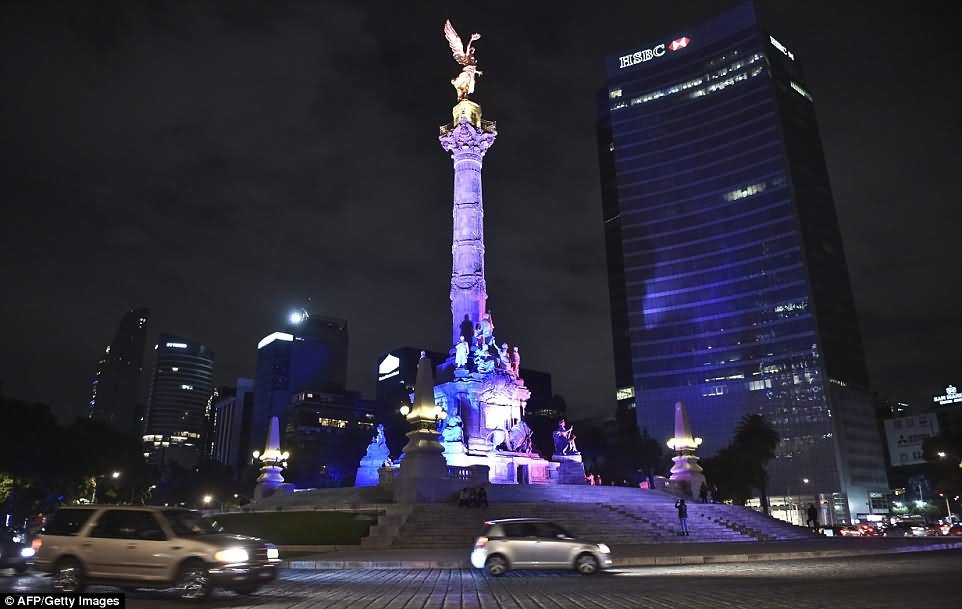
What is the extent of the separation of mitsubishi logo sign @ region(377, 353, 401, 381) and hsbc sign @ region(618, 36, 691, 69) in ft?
246

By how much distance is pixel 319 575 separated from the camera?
17.5 meters

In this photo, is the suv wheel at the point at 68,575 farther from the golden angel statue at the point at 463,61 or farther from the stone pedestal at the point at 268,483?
the golden angel statue at the point at 463,61

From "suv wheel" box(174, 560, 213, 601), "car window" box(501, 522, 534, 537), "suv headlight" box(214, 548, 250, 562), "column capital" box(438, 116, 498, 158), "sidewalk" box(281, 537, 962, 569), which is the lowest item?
"sidewalk" box(281, 537, 962, 569)

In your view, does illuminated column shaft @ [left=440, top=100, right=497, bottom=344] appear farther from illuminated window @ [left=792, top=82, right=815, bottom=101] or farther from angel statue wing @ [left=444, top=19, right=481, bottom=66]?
illuminated window @ [left=792, top=82, right=815, bottom=101]

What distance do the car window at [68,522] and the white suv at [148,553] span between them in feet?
0.06

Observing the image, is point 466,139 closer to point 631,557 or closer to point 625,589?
point 631,557

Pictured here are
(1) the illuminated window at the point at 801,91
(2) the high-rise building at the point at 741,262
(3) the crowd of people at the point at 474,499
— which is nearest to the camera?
(3) the crowd of people at the point at 474,499

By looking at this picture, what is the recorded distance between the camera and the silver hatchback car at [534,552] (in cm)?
1684

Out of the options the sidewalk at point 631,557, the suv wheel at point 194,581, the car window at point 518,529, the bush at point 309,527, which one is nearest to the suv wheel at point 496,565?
the car window at point 518,529

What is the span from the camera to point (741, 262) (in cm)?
10919

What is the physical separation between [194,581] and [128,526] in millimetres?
1762

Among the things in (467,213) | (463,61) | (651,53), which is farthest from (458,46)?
(651,53)

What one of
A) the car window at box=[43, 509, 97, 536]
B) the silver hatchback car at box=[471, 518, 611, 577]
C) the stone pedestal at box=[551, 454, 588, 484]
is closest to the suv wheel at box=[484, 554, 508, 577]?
the silver hatchback car at box=[471, 518, 611, 577]

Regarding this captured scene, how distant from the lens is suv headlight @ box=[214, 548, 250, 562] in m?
11.8
